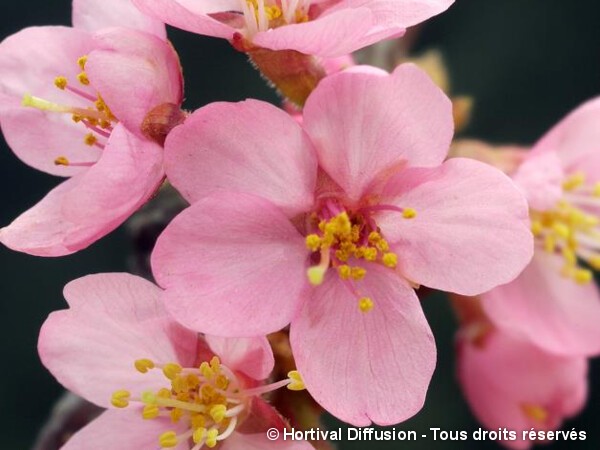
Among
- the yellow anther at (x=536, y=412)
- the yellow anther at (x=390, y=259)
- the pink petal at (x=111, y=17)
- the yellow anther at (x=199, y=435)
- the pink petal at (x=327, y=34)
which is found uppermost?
the pink petal at (x=327, y=34)

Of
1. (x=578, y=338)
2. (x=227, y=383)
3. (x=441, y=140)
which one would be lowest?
(x=578, y=338)

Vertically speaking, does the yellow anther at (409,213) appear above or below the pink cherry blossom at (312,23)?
below

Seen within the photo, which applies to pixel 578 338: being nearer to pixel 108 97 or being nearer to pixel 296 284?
pixel 296 284

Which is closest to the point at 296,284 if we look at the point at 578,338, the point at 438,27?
the point at 578,338

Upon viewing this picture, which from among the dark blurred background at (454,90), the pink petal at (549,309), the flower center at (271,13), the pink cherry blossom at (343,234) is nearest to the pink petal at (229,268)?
the pink cherry blossom at (343,234)

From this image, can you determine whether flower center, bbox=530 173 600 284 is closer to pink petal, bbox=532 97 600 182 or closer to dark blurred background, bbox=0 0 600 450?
pink petal, bbox=532 97 600 182

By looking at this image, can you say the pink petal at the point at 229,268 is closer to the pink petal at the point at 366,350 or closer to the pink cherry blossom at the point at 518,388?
the pink petal at the point at 366,350

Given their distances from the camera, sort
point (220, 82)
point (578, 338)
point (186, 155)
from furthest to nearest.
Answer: point (220, 82) < point (578, 338) < point (186, 155)
